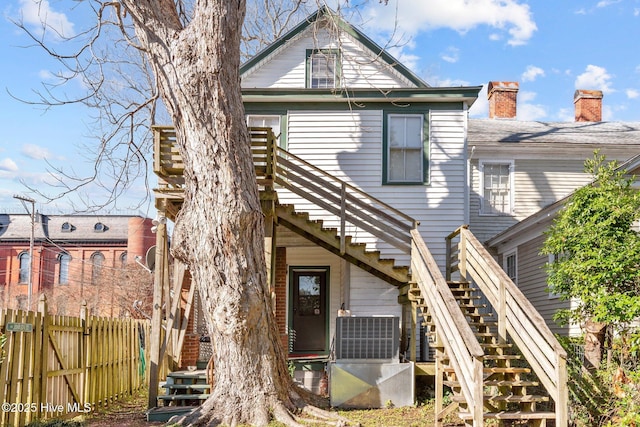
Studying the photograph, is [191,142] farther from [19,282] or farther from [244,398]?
[19,282]

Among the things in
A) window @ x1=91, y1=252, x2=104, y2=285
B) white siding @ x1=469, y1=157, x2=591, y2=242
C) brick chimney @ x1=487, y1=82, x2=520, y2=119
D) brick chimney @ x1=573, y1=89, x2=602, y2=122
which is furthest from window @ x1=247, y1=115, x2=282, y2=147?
window @ x1=91, y1=252, x2=104, y2=285

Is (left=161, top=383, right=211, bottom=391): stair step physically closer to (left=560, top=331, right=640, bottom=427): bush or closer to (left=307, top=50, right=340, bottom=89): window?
(left=560, top=331, right=640, bottom=427): bush

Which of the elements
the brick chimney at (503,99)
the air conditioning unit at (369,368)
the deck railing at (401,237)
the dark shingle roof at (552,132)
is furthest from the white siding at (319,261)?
the brick chimney at (503,99)

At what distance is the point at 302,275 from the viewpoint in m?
16.0

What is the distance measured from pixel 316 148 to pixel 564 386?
29.1ft

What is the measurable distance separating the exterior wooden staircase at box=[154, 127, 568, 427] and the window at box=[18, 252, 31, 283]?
40173 mm

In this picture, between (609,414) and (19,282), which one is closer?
(609,414)

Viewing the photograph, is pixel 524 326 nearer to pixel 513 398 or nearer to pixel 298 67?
pixel 513 398

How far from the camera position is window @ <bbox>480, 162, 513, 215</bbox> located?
699 inches

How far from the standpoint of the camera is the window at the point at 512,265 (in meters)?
16.3

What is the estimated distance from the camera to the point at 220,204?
29.2 feet

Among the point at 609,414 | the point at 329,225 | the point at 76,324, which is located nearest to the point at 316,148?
the point at 329,225

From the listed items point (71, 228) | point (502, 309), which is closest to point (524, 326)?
point (502, 309)

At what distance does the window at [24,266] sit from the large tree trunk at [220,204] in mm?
43863
